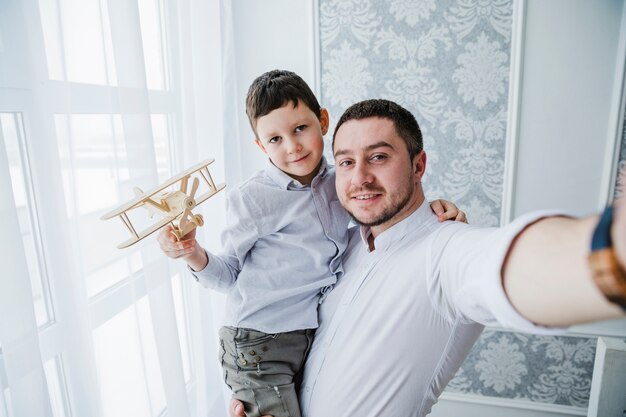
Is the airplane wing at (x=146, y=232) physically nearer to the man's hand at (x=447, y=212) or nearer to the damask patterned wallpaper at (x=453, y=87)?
the man's hand at (x=447, y=212)

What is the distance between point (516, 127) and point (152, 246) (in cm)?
148

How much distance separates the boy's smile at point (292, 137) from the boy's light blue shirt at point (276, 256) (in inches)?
1.8

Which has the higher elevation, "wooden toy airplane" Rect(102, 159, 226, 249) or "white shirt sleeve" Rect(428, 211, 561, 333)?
"wooden toy airplane" Rect(102, 159, 226, 249)

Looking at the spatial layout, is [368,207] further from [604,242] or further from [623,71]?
[623,71]

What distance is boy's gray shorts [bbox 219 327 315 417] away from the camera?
957 millimetres

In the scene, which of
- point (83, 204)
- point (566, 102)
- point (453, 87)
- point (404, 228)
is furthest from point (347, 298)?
point (566, 102)

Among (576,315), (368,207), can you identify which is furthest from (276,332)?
(576,315)

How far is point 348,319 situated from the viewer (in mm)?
932

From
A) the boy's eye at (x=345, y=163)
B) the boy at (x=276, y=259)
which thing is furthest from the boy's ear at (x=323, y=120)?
the boy's eye at (x=345, y=163)

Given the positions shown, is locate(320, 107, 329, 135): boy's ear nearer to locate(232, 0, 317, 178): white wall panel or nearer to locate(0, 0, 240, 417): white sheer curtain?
locate(0, 0, 240, 417): white sheer curtain

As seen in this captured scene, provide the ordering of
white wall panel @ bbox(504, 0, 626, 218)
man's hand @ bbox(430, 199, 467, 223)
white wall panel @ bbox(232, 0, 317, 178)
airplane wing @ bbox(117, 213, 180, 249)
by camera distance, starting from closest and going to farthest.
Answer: airplane wing @ bbox(117, 213, 180, 249), man's hand @ bbox(430, 199, 467, 223), white wall panel @ bbox(504, 0, 626, 218), white wall panel @ bbox(232, 0, 317, 178)

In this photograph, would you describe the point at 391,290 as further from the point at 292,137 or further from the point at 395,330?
the point at 292,137

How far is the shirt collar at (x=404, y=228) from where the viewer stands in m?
0.95

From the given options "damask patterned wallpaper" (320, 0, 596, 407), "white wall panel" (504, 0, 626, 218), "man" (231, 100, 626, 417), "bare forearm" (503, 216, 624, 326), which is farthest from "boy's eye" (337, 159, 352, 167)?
"white wall panel" (504, 0, 626, 218)
